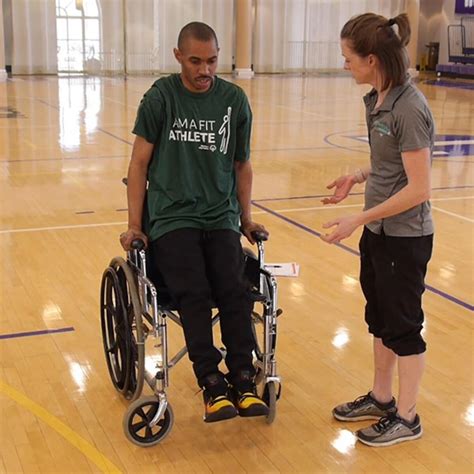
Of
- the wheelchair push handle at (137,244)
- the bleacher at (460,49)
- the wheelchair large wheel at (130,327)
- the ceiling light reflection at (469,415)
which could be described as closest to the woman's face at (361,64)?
the wheelchair push handle at (137,244)

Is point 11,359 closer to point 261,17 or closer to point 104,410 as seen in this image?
point 104,410

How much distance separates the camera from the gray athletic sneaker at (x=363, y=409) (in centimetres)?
285

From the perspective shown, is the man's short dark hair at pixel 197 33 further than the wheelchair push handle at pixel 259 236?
No

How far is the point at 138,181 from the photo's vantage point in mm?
2814

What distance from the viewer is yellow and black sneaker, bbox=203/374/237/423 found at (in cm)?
249

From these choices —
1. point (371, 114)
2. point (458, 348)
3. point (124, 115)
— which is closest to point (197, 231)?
point (371, 114)

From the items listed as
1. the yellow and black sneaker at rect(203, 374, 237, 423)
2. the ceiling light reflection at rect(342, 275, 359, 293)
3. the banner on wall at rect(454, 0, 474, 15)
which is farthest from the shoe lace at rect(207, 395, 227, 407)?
the banner on wall at rect(454, 0, 474, 15)

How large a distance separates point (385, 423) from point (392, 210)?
29.6 inches

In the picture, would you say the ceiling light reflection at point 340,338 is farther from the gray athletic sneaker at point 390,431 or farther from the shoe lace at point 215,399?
the shoe lace at point 215,399

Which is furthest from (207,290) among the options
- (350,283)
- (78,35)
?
(78,35)

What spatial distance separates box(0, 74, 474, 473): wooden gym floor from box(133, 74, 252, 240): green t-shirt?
70 cm

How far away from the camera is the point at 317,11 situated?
2142 cm

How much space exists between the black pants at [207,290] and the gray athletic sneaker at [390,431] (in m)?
0.45

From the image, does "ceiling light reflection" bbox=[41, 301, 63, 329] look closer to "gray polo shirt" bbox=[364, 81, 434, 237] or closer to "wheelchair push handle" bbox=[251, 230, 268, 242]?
"wheelchair push handle" bbox=[251, 230, 268, 242]
